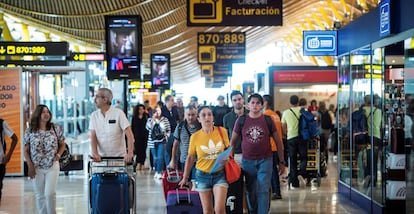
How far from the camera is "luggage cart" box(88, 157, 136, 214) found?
797cm

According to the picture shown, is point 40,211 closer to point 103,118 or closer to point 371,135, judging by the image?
point 103,118

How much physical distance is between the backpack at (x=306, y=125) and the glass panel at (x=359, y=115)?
5.51ft

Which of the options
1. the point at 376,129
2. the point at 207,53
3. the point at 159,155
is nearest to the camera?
the point at 376,129

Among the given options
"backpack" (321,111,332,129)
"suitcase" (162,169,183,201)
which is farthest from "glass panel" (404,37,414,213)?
"backpack" (321,111,332,129)

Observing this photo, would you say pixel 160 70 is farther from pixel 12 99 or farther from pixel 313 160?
pixel 313 160

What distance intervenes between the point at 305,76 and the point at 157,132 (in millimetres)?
8106

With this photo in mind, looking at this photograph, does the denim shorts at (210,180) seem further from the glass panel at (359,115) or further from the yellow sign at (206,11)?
the yellow sign at (206,11)

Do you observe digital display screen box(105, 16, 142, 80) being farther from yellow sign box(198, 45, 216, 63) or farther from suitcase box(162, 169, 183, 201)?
yellow sign box(198, 45, 216, 63)

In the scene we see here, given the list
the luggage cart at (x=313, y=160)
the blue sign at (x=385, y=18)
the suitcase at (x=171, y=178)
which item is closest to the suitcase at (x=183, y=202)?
the suitcase at (x=171, y=178)

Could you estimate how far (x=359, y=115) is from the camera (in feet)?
35.7

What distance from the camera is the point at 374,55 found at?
10023 millimetres

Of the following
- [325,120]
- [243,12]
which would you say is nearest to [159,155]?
[243,12]

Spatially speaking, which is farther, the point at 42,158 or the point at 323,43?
the point at 323,43

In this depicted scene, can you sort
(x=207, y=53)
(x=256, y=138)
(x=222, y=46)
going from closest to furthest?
(x=256, y=138) < (x=222, y=46) < (x=207, y=53)
